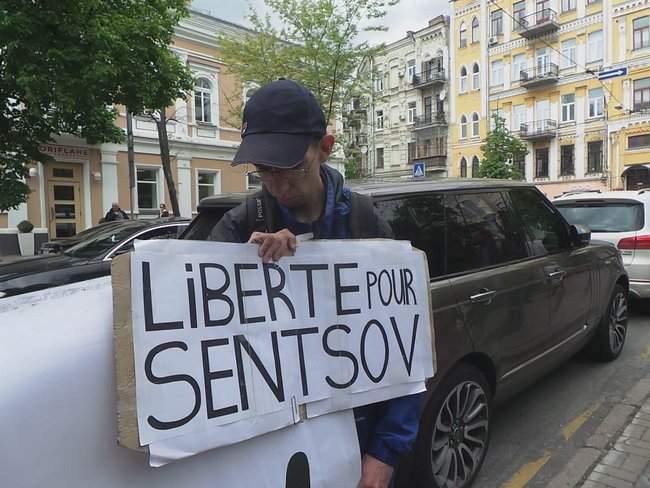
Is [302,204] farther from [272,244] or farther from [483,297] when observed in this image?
[483,297]

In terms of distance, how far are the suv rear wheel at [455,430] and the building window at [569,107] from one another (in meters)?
38.6

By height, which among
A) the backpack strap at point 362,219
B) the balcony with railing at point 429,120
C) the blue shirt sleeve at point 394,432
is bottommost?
the blue shirt sleeve at point 394,432

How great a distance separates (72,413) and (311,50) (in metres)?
17.1

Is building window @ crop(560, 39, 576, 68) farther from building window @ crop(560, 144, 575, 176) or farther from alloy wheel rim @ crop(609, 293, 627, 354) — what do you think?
alloy wheel rim @ crop(609, 293, 627, 354)

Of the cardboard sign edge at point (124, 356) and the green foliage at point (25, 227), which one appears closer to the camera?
the cardboard sign edge at point (124, 356)

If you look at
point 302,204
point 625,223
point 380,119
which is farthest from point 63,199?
point 380,119

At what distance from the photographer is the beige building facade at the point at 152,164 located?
58.0 ft

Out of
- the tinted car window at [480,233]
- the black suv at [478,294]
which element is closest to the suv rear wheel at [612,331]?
the black suv at [478,294]

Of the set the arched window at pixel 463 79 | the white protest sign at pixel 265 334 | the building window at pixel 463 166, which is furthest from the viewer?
the arched window at pixel 463 79

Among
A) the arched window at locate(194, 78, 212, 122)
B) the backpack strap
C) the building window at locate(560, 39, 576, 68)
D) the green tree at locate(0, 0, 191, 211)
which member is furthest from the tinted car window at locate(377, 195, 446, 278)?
the building window at locate(560, 39, 576, 68)

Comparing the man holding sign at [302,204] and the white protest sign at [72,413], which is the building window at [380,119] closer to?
the man holding sign at [302,204]

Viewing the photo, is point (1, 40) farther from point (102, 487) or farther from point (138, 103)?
point (102, 487)

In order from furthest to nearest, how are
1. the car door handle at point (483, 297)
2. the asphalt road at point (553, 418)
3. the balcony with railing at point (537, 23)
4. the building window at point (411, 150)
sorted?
the building window at point (411, 150), the balcony with railing at point (537, 23), the asphalt road at point (553, 418), the car door handle at point (483, 297)

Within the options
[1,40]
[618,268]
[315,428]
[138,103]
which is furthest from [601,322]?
[1,40]
